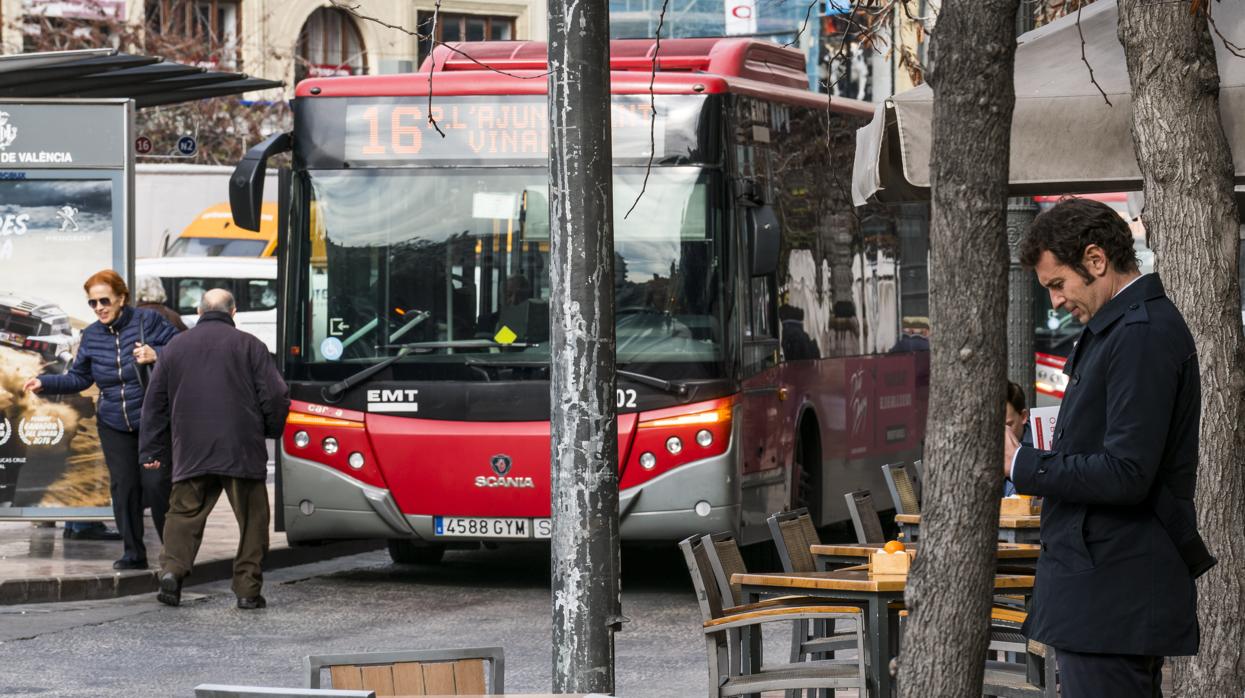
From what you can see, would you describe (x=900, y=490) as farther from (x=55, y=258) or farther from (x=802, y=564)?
(x=55, y=258)

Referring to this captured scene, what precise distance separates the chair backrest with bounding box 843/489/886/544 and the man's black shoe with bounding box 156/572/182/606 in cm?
413

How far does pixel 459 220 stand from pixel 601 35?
21.5 feet

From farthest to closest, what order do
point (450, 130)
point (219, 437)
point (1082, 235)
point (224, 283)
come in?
1. point (224, 283)
2. point (450, 130)
3. point (219, 437)
4. point (1082, 235)

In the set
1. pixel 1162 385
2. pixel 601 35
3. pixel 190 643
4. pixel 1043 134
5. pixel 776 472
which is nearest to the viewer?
Answer: pixel 1162 385

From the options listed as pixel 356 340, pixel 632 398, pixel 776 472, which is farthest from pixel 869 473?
pixel 356 340

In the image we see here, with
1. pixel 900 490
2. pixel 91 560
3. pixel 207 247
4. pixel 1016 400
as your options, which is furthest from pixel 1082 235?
pixel 207 247

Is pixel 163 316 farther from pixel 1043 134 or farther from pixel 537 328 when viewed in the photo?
pixel 1043 134

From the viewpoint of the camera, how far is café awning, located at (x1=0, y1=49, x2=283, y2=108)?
1330 cm

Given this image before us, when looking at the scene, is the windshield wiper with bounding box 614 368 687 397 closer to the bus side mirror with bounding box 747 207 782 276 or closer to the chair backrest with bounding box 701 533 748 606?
the bus side mirror with bounding box 747 207 782 276

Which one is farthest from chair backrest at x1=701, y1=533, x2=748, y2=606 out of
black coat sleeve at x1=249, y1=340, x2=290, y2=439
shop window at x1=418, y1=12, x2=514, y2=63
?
shop window at x1=418, y1=12, x2=514, y2=63

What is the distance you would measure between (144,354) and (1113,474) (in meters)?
8.71

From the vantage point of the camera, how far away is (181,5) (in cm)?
4256

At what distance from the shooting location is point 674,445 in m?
11.5

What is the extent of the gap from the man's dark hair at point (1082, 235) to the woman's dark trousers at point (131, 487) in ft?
26.6
